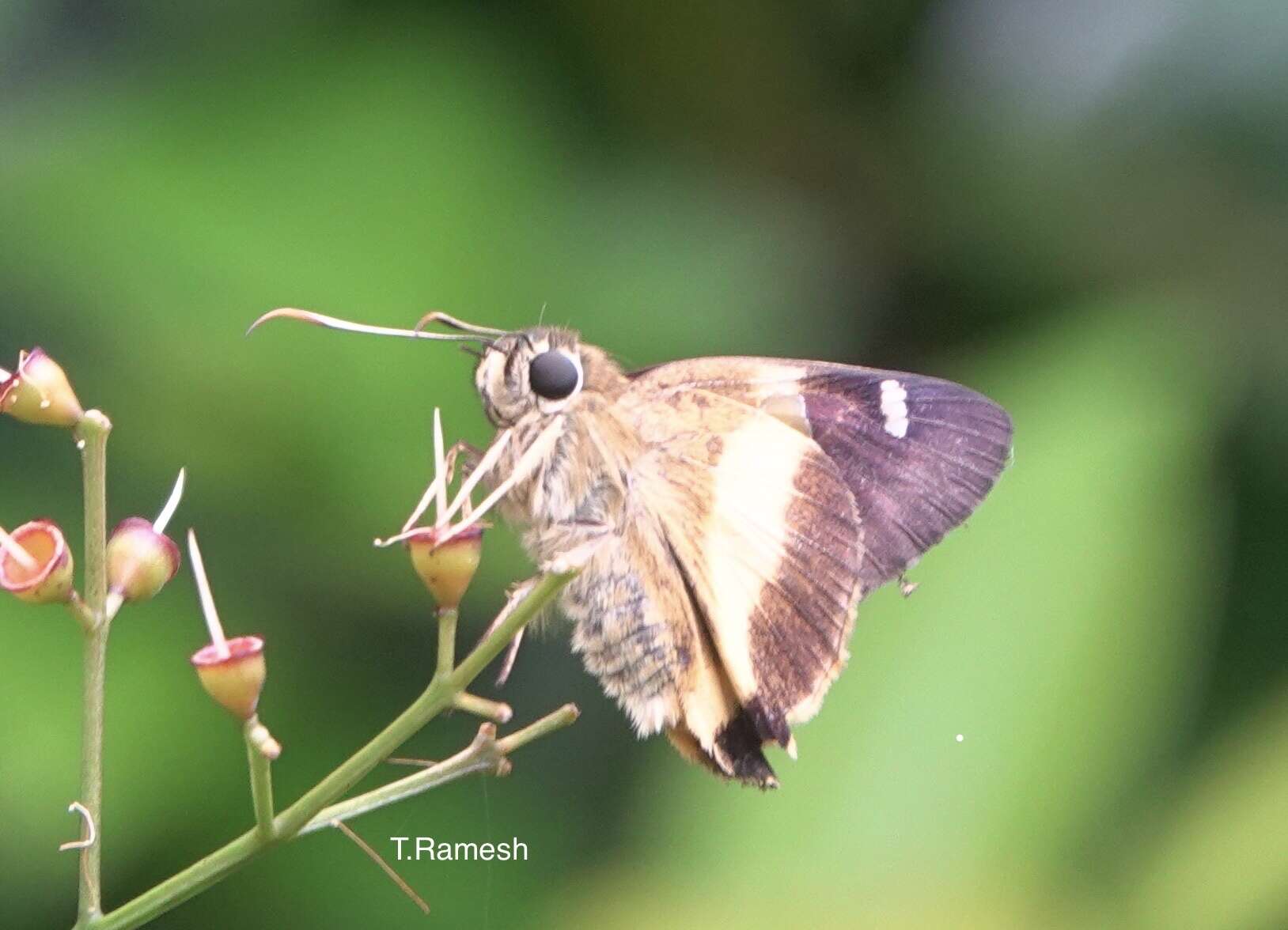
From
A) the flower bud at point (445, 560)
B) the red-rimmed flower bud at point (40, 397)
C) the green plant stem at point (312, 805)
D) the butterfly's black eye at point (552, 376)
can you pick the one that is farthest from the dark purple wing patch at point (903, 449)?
the red-rimmed flower bud at point (40, 397)

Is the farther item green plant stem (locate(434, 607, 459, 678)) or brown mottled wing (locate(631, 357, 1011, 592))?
brown mottled wing (locate(631, 357, 1011, 592))

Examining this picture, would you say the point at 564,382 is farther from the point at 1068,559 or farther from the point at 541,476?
the point at 1068,559

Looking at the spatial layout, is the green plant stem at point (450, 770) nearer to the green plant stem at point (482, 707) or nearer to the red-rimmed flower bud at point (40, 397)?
the green plant stem at point (482, 707)

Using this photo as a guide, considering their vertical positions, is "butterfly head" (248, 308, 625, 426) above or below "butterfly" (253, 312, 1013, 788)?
above

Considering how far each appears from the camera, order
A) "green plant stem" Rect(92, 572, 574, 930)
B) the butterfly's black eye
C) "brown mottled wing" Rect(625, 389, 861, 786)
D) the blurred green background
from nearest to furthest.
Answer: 1. "green plant stem" Rect(92, 572, 574, 930)
2. the butterfly's black eye
3. "brown mottled wing" Rect(625, 389, 861, 786)
4. the blurred green background

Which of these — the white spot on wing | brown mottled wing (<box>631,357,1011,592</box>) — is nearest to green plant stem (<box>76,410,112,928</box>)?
brown mottled wing (<box>631,357,1011,592</box>)

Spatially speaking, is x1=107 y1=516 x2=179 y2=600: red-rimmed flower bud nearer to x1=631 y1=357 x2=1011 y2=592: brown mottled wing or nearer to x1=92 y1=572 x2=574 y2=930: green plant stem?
x1=92 y1=572 x2=574 y2=930: green plant stem
